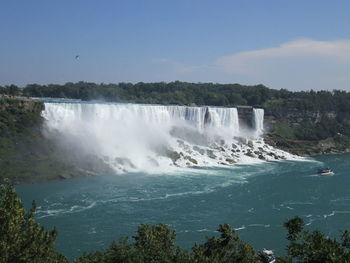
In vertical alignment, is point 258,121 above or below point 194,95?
below

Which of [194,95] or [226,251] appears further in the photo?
[194,95]

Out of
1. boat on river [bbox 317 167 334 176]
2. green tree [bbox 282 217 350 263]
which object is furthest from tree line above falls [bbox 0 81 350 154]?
green tree [bbox 282 217 350 263]

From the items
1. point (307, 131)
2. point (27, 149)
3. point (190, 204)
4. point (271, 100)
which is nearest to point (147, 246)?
point (190, 204)

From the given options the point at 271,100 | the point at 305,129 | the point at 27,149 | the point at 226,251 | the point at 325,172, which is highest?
the point at 271,100

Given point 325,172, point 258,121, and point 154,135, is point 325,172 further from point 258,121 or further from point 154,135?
point 258,121

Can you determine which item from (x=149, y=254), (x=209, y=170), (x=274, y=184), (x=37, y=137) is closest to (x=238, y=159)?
(x=209, y=170)

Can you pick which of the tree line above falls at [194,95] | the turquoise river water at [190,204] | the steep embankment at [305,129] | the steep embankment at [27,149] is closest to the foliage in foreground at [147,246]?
the turquoise river water at [190,204]

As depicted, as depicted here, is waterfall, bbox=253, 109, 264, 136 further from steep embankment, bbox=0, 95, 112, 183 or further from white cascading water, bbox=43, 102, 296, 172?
steep embankment, bbox=0, 95, 112, 183

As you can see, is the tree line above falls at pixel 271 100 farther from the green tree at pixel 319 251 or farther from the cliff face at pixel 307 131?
the green tree at pixel 319 251
